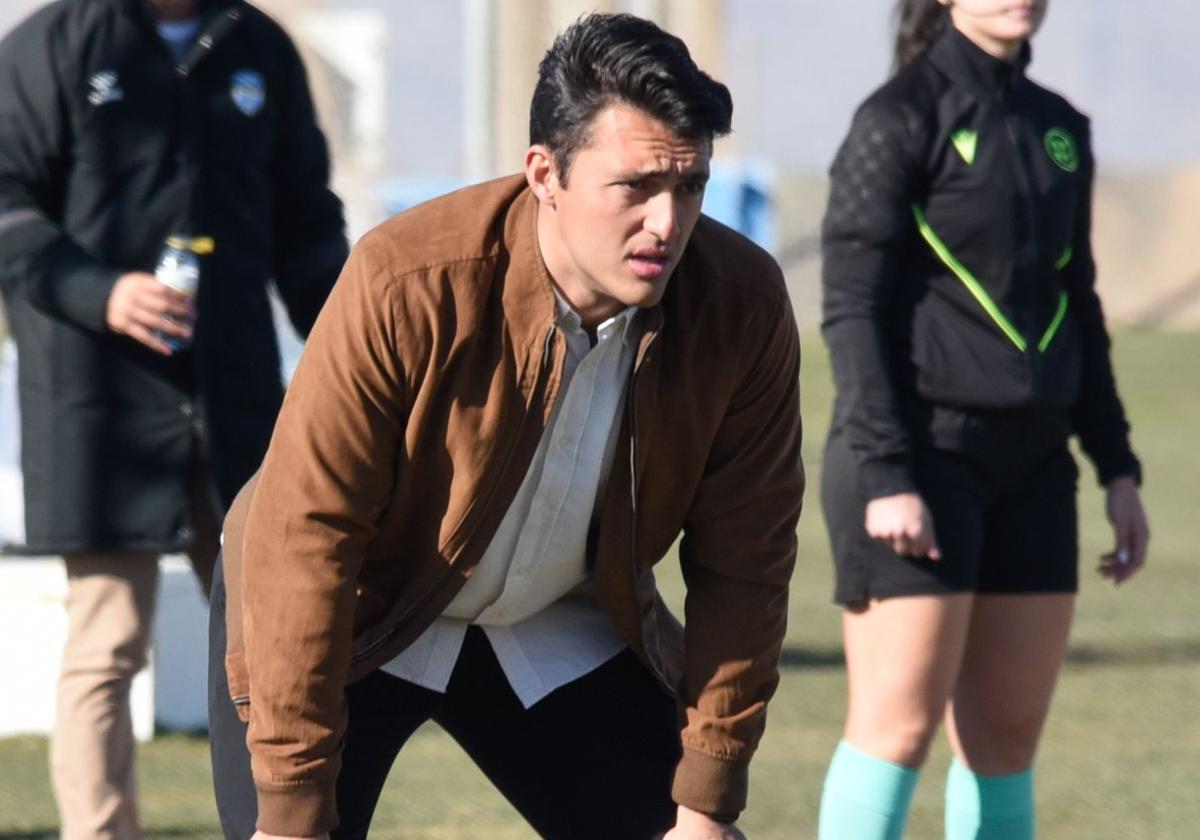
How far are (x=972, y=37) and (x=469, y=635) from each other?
5.09 ft

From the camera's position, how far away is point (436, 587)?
3.07 m

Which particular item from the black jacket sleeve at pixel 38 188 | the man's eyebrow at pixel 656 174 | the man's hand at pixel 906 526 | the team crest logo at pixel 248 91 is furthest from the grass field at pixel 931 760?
the man's eyebrow at pixel 656 174

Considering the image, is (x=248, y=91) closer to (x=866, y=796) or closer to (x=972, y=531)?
(x=972, y=531)

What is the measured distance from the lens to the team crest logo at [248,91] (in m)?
4.30

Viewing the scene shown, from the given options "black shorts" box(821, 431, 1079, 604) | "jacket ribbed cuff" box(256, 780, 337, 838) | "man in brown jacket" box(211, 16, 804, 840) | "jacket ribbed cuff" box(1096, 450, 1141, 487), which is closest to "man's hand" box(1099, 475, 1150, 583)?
"jacket ribbed cuff" box(1096, 450, 1141, 487)

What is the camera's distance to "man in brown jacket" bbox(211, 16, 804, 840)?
9.31ft

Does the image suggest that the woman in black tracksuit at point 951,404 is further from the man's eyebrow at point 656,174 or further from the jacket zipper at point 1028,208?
the man's eyebrow at point 656,174

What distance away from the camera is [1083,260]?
4.23 meters

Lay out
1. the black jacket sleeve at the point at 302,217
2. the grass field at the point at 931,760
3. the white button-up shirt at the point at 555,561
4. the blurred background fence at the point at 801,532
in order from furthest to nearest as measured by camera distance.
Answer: the blurred background fence at the point at 801,532, the grass field at the point at 931,760, the black jacket sleeve at the point at 302,217, the white button-up shirt at the point at 555,561

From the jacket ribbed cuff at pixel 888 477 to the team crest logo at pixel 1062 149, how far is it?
2.07 ft

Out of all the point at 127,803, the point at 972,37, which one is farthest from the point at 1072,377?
the point at 127,803

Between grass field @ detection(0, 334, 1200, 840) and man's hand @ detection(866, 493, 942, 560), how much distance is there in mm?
1504

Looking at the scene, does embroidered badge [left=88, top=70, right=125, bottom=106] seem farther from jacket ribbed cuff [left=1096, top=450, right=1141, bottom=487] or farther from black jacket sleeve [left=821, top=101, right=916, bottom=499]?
jacket ribbed cuff [left=1096, top=450, right=1141, bottom=487]

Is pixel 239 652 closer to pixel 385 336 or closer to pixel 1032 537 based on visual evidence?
pixel 385 336
